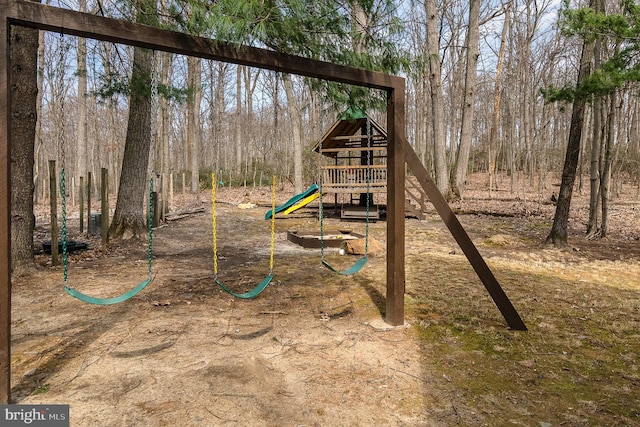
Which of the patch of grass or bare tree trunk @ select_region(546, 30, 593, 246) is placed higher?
bare tree trunk @ select_region(546, 30, 593, 246)

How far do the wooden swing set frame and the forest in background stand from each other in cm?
30

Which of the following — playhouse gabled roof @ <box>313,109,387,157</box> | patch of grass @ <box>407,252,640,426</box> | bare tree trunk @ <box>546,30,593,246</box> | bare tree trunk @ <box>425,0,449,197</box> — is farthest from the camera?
bare tree trunk @ <box>425,0,449,197</box>

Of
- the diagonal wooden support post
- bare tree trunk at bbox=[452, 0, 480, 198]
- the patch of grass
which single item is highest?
bare tree trunk at bbox=[452, 0, 480, 198]

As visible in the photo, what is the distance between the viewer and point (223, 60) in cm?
329

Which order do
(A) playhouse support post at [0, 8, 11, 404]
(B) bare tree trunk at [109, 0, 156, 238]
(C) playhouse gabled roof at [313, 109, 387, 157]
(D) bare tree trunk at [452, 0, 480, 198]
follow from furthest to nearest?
(D) bare tree trunk at [452, 0, 480, 198], (C) playhouse gabled roof at [313, 109, 387, 157], (B) bare tree trunk at [109, 0, 156, 238], (A) playhouse support post at [0, 8, 11, 404]

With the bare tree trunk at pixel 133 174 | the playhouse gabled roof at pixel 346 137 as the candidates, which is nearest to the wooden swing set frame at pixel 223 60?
the bare tree trunk at pixel 133 174

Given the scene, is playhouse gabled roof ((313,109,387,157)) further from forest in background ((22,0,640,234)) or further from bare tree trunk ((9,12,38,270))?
bare tree trunk ((9,12,38,270))

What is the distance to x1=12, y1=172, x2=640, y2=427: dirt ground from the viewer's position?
2.59 meters

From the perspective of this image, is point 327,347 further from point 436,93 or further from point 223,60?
point 436,93

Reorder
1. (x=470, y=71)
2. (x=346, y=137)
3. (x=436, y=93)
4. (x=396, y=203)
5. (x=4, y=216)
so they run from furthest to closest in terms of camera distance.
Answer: (x=470, y=71) → (x=436, y=93) → (x=346, y=137) → (x=396, y=203) → (x=4, y=216)

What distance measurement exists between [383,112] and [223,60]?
2.63 meters

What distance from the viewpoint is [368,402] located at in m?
2.68

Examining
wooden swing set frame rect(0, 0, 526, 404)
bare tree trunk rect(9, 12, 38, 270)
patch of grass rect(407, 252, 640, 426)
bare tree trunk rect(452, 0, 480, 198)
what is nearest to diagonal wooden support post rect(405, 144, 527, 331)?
wooden swing set frame rect(0, 0, 526, 404)

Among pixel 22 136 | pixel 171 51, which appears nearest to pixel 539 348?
pixel 171 51
